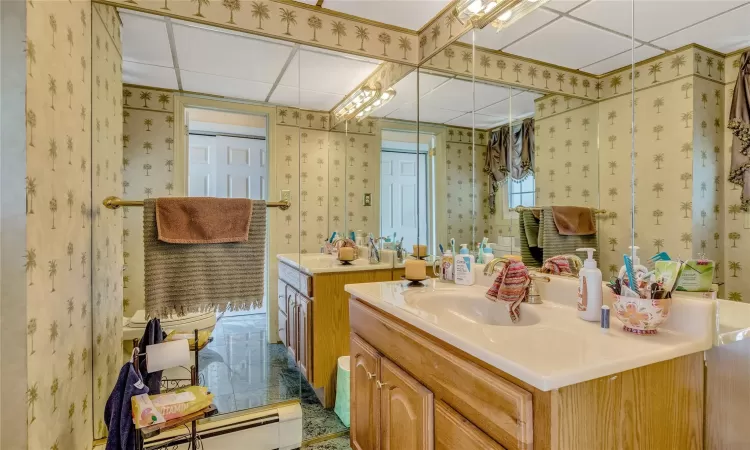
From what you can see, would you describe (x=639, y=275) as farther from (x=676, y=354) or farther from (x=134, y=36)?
(x=134, y=36)

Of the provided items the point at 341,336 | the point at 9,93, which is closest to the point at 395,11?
the point at 9,93

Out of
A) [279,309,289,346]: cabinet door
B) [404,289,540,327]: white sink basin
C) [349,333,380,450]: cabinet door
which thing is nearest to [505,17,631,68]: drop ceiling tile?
[404,289,540,327]: white sink basin

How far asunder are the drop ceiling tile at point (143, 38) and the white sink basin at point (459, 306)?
166 cm

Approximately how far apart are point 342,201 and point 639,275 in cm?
173

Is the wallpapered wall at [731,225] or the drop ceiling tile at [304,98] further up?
the drop ceiling tile at [304,98]

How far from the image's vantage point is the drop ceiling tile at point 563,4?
130cm

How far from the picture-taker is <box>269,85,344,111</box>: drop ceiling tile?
2.09m

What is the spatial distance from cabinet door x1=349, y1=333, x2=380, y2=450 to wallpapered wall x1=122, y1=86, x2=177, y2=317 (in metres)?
1.05

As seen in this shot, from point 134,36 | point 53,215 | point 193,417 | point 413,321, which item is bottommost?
point 193,417

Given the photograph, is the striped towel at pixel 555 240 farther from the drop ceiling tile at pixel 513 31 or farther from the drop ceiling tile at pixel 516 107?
the drop ceiling tile at pixel 513 31

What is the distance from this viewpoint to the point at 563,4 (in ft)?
4.45

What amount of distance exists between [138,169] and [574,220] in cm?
189

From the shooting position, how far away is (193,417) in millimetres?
1305

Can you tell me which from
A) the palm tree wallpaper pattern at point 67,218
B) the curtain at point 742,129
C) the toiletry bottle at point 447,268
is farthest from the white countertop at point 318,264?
the curtain at point 742,129
